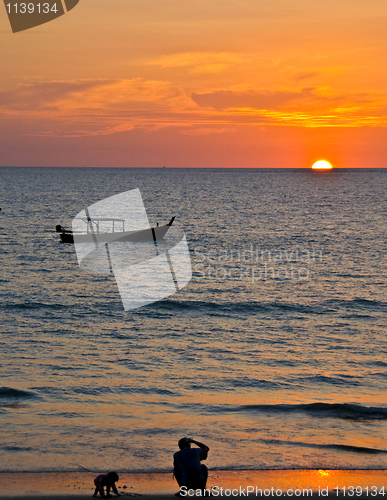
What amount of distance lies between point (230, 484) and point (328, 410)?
6.26 m

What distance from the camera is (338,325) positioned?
93.0 feet

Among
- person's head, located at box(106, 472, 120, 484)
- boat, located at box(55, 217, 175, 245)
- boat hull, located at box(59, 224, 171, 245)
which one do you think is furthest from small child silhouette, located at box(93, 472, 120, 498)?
boat hull, located at box(59, 224, 171, 245)

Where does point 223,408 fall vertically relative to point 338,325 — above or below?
above

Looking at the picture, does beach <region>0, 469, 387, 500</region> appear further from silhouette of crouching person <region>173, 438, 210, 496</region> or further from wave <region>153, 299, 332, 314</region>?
wave <region>153, 299, 332, 314</region>

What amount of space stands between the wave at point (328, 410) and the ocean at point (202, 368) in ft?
0.20

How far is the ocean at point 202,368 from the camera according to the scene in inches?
557

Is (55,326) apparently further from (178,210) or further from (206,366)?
(178,210)

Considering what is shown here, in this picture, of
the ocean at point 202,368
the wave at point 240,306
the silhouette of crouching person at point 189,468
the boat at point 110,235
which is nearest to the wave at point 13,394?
the ocean at point 202,368

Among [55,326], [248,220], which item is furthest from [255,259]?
[248,220]

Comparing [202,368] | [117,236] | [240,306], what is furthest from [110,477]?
[117,236]

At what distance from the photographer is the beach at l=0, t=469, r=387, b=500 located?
11.1 m

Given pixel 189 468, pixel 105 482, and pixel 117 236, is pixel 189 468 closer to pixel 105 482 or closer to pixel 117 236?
pixel 105 482

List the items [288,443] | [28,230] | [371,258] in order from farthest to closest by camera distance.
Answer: [28,230] → [371,258] → [288,443]

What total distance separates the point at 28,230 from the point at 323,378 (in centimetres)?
5783
